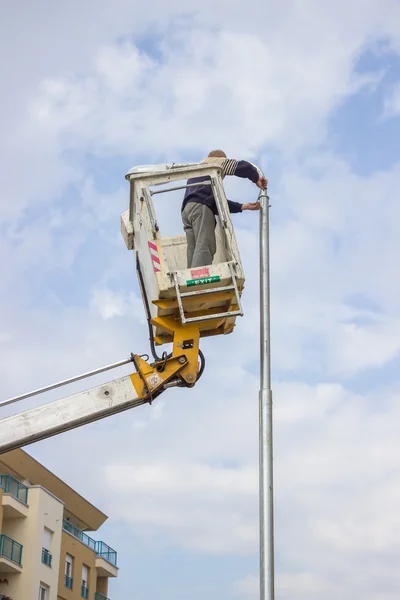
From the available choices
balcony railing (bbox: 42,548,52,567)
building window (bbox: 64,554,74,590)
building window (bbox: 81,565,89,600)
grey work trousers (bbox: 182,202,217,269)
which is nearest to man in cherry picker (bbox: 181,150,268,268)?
grey work trousers (bbox: 182,202,217,269)

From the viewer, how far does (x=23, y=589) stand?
47.0 m

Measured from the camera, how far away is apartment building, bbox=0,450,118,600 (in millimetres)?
46969

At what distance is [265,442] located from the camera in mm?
10273

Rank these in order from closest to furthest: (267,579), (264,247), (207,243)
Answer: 1. (267,579)
2. (264,247)
3. (207,243)

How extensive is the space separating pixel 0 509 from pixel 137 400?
35.3 m

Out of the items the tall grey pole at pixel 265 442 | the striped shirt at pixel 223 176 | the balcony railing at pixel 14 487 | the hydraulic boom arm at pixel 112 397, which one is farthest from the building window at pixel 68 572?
the tall grey pole at pixel 265 442

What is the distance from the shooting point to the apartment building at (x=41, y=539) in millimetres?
46969

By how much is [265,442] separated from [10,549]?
38.6 m

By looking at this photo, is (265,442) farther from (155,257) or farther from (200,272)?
(155,257)

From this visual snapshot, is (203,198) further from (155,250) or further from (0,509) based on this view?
(0,509)

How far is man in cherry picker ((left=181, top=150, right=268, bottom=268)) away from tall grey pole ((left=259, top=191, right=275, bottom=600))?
870 millimetres

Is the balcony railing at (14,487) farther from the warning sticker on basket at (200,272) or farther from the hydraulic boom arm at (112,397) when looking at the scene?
the warning sticker on basket at (200,272)

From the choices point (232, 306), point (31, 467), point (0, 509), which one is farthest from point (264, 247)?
point (31, 467)

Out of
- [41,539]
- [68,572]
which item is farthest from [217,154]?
[68,572]
